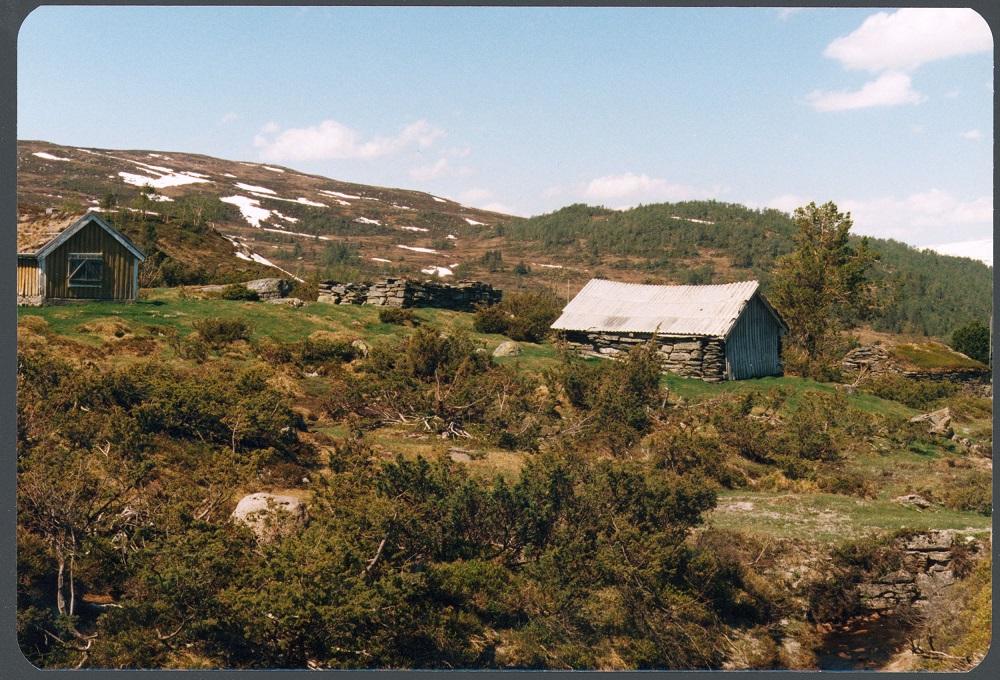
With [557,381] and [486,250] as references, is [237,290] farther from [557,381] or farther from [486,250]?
[486,250]

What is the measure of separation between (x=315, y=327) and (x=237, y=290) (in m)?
5.76

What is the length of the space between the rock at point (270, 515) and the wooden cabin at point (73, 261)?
15433mm

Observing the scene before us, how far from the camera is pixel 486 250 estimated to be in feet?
277

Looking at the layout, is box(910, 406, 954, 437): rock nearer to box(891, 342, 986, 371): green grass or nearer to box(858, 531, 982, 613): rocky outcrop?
box(858, 531, 982, 613): rocky outcrop

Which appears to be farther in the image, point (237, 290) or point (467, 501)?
point (237, 290)

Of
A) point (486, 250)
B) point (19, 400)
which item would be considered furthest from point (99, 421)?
point (486, 250)

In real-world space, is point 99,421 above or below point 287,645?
above

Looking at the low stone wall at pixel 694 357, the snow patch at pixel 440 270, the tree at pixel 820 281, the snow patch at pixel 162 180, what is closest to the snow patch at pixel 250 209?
the snow patch at pixel 162 180

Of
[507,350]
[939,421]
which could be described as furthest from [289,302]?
[939,421]

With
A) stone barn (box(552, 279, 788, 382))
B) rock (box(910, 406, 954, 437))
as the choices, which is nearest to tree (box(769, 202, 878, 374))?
stone barn (box(552, 279, 788, 382))

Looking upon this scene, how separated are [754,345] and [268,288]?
59.7 feet

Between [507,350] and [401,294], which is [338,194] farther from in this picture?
[507,350]

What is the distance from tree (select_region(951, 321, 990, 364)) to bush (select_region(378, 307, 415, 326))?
83.8ft

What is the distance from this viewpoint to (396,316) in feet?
94.7
